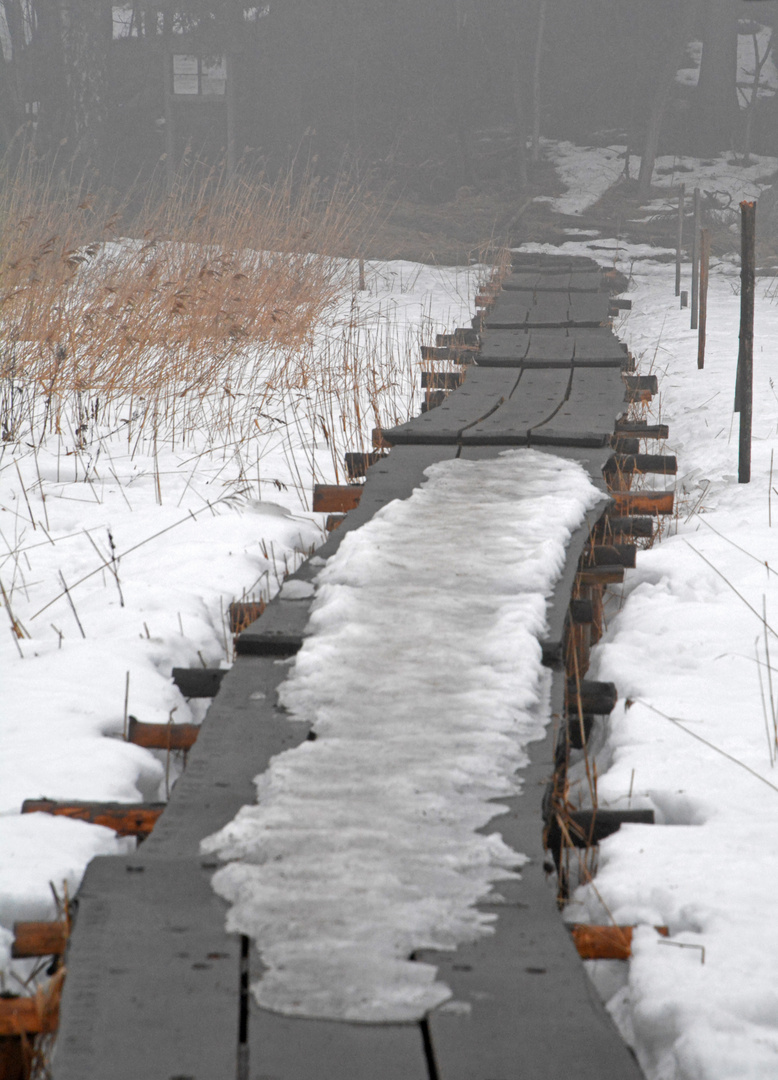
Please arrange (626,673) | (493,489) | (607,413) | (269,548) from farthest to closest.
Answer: (607,413), (269,548), (493,489), (626,673)

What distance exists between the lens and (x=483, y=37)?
19828 millimetres

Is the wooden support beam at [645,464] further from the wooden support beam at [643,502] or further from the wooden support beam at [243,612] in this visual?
the wooden support beam at [243,612]

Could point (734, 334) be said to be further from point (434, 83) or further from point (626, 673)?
point (434, 83)

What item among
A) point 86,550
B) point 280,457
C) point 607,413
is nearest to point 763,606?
point 607,413

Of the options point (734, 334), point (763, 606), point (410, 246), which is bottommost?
point (763, 606)

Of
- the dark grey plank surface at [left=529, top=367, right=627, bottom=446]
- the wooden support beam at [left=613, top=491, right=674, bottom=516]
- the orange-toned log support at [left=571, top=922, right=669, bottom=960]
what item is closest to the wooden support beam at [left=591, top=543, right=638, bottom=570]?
the wooden support beam at [left=613, top=491, right=674, bottom=516]

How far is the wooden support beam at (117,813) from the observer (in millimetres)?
1887

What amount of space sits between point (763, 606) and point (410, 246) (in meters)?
11.9

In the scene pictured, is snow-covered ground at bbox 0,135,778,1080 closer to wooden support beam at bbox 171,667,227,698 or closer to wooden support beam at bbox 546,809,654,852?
wooden support beam at bbox 546,809,654,852

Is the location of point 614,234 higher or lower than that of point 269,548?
higher

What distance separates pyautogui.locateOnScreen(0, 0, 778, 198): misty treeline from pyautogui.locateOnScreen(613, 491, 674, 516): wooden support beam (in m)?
14.9

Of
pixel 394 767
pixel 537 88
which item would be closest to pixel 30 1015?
pixel 394 767

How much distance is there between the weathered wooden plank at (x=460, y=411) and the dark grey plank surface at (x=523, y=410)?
0.16ft

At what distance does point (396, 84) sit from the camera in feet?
64.9
